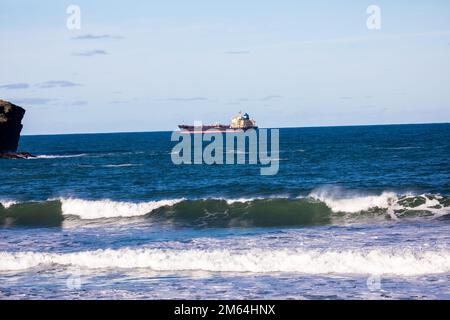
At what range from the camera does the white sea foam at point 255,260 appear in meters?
17.2

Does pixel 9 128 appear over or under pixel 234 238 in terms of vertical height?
over

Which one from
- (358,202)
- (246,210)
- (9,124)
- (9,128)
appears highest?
(9,124)

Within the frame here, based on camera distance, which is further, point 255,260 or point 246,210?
point 246,210

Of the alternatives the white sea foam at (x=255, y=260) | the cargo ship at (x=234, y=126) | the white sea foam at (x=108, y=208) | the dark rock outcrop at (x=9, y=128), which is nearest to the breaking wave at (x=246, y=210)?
the white sea foam at (x=108, y=208)

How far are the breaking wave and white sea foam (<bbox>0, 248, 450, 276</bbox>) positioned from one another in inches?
307

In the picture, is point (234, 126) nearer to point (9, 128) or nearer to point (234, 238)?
point (9, 128)

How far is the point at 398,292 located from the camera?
14.6m

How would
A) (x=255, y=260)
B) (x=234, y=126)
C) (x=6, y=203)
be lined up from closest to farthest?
(x=255, y=260) < (x=6, y=203) < (x=234, y=126)

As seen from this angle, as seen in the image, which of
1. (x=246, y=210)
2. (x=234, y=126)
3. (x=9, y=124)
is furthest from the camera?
(x=234, y=126)

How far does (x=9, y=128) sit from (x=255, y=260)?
75.8 metres

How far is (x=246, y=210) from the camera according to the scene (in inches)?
1203

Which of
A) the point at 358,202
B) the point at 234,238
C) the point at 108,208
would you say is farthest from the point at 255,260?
the point at 108,208

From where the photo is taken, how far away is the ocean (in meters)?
15.8
